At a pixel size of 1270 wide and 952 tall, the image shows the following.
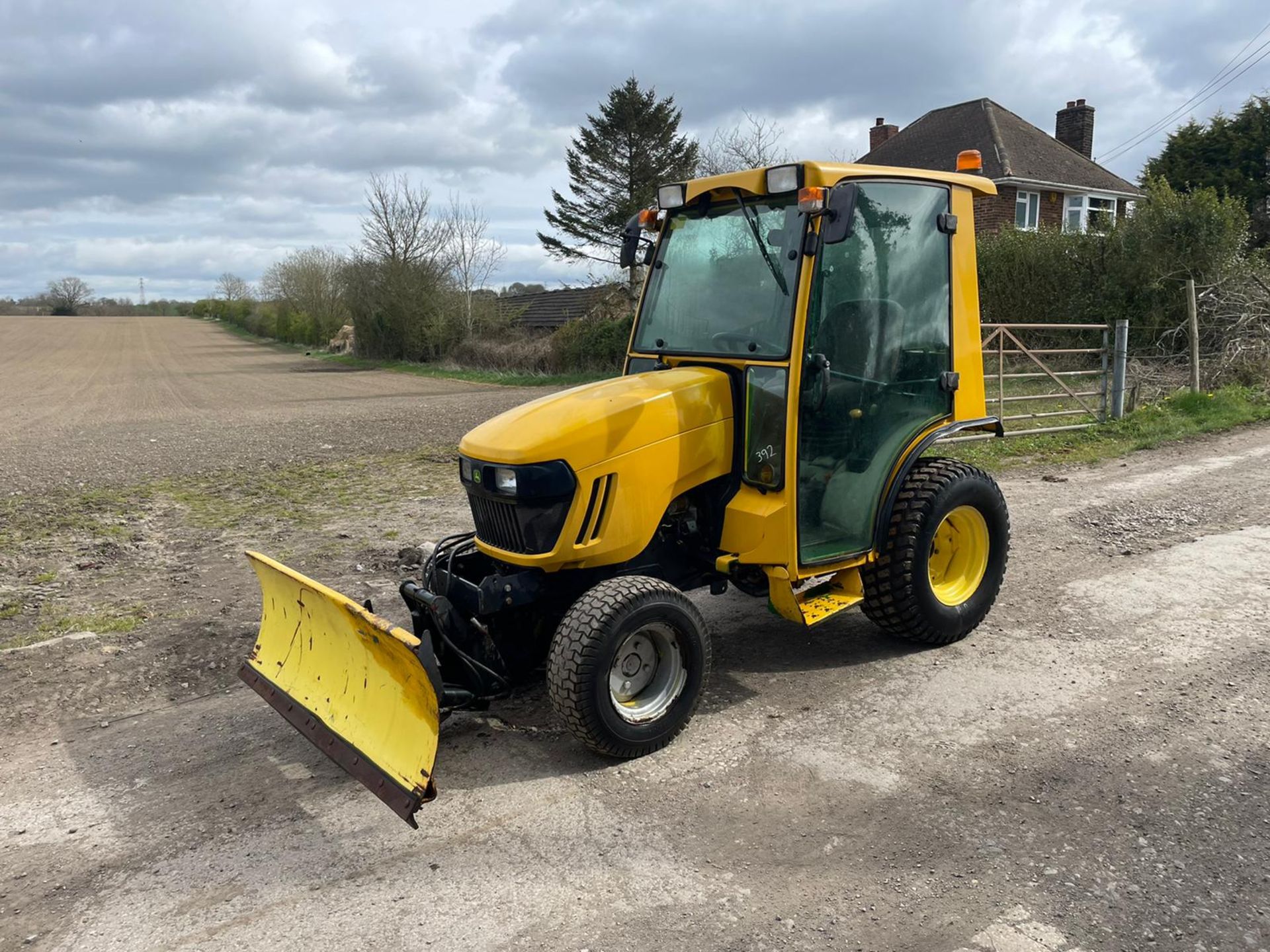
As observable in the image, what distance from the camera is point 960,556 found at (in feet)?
16.8

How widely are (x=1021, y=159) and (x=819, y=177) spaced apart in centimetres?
2668

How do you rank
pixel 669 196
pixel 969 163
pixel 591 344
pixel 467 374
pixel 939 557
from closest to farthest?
1. pixel 669 196
2. pixel 969 163
3. pixel 939 557
4. pixel 591 344
5. pixel 467 374

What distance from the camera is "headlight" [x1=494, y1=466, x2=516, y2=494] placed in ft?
12.2

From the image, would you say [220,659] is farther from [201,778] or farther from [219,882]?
[219,882]

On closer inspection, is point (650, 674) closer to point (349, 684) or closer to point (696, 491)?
point (696, 491)

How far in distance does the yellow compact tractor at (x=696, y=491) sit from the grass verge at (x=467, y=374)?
13.3 meters

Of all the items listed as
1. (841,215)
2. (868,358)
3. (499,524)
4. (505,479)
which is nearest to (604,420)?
(505,479)

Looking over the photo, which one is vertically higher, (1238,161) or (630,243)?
(1238,161)

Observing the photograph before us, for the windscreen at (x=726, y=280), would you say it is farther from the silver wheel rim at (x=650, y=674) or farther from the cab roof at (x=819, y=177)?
the silver wheel rim at (x=650, y=674)

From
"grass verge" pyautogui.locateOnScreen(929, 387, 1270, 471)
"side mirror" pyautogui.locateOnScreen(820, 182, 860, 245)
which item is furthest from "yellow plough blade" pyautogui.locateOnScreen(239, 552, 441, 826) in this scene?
"grass verge" pyautogui.locateOnScreen(929, 387, 1270, 471)

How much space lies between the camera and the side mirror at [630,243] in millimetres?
4691

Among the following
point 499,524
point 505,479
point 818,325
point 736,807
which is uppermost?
point 818,325

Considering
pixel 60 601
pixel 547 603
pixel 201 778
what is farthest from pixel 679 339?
pixel 60 601

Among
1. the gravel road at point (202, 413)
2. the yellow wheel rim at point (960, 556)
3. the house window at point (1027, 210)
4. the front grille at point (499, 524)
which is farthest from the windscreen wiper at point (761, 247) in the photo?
the house window at point (1027, 210)
